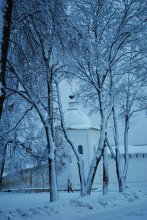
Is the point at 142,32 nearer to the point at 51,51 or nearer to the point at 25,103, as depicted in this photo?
the point at 51,51

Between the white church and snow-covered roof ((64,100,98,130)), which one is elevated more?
snow-covered roof ((64,100,98,130))

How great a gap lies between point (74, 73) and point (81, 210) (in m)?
6.92

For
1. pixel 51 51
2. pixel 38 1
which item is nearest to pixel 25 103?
pixel 51 51

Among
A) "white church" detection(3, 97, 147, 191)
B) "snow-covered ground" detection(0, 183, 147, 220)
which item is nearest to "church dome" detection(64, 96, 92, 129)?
"white church" detection(3, 97, 147, 191)

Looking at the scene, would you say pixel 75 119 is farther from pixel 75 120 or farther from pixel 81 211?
pixel 81 211

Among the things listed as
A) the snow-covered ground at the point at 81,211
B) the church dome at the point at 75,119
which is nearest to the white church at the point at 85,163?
the church dome at the point at 75,119

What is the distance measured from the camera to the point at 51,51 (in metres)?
11.8

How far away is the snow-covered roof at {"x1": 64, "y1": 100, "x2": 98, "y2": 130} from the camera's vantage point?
40.2 meters

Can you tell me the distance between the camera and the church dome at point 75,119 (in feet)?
132

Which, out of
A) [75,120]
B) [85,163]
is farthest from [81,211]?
[75,120]

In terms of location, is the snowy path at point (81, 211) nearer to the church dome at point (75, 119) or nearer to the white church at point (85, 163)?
the white church at point (85, 163)

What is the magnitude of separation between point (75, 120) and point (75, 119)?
18 centimetres

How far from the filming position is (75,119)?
41031 millimetres

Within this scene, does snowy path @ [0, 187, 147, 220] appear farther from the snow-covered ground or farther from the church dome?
the church dome
